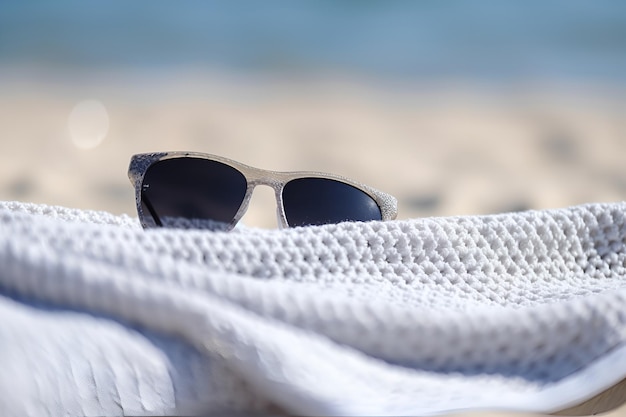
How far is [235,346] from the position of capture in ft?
0.89

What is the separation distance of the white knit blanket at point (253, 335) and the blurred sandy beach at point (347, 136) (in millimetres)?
1437

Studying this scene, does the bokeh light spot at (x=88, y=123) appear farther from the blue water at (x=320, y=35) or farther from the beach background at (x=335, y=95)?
the blue water at (x=320, y=35)

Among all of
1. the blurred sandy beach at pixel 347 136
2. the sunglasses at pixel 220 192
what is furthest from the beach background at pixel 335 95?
the sunglasses at pixel 220 192

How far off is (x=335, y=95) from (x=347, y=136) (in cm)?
41

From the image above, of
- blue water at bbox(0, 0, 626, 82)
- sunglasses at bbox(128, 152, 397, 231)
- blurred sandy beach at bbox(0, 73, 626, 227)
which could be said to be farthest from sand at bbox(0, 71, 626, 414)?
sunglasses at bbox(128, 152, 397, 231)

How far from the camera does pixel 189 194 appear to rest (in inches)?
23.6

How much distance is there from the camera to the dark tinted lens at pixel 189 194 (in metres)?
0.59

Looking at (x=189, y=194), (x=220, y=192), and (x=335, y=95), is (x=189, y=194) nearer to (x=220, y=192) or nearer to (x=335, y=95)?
Result: (x=220, y=192)

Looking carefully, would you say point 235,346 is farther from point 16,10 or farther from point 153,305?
point 16,10

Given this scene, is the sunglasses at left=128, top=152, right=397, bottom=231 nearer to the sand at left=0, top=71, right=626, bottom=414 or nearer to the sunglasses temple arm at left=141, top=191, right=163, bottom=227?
the sunglasses temple arm at left=141, top=191, right=163, bottom=227

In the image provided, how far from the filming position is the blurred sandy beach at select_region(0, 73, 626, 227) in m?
1.97

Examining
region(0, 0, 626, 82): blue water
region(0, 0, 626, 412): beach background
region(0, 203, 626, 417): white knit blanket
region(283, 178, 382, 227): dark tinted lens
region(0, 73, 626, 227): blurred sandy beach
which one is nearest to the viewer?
region(0, 203, 626, 417): white knit blanket

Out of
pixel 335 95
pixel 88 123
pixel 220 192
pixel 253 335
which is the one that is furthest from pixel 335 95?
pixel 253 335

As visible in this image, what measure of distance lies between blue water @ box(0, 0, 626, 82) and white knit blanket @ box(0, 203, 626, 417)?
2716 millimetres
